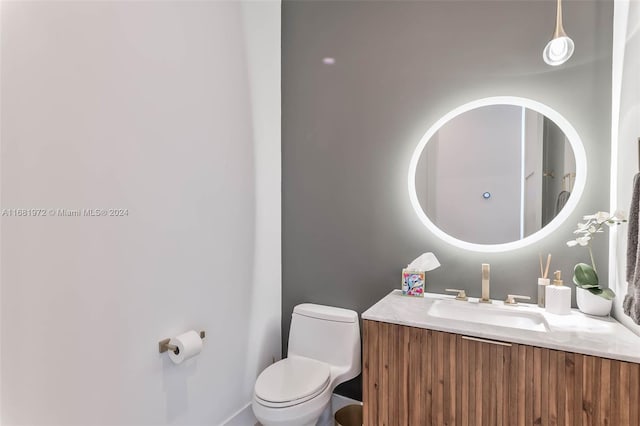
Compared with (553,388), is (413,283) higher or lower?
higher

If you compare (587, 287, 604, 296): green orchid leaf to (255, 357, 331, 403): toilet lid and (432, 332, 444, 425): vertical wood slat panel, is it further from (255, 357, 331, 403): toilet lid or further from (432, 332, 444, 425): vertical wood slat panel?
(255, 357, 331, 403): toilet lid

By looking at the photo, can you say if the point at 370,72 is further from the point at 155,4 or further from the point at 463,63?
the point at 155,4

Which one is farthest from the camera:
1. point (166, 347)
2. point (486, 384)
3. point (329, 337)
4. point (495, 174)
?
point (329, 337)

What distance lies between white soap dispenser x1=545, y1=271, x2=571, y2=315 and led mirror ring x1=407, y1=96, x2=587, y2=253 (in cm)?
26

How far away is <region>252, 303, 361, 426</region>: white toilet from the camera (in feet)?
4.89

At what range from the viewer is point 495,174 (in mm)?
1744

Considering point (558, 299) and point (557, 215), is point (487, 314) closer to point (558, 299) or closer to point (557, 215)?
point (558, 299)

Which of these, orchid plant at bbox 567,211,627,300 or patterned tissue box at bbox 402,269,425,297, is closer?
orchid plant at bbox 567,211,627,300

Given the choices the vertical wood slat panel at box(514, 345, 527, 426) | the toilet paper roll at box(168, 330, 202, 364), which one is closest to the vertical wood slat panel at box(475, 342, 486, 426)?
the vertical wood slat panel at box(514, 345, 527, 426)

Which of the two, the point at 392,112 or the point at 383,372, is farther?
the point at 392,112

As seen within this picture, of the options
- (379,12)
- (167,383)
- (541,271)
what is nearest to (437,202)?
(541,271)

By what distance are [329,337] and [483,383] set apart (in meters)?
0.88

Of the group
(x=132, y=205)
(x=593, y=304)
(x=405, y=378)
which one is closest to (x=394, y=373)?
(x=405, y=378)

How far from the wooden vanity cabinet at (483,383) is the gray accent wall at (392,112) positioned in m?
0.53
